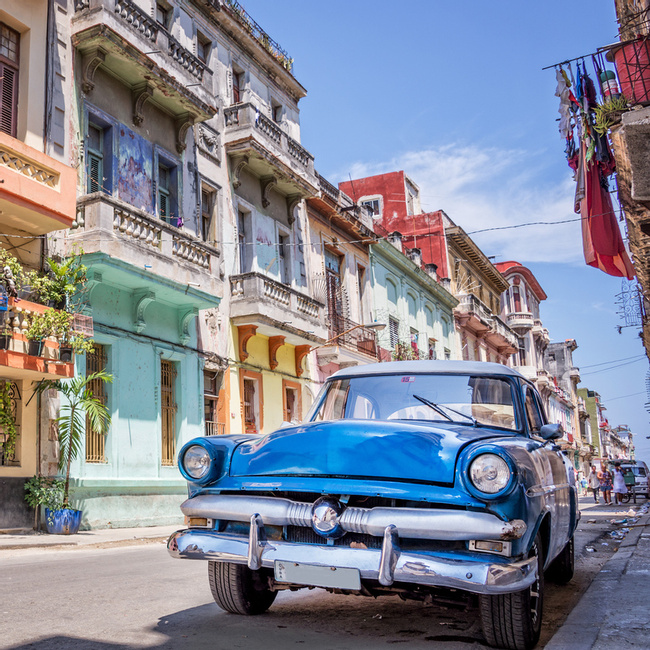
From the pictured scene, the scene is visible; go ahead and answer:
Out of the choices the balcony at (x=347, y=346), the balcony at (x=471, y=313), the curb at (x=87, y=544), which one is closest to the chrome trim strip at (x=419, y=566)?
the curb at (x=87, y=544)

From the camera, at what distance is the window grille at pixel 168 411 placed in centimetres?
1564

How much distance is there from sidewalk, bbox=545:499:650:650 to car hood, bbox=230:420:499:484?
1.03 meters

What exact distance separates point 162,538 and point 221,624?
791cm

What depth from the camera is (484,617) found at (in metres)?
3.74

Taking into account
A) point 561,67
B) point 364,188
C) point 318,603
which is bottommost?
point 318,603

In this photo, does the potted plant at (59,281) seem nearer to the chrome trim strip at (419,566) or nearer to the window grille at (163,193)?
the window grille at (163,193)

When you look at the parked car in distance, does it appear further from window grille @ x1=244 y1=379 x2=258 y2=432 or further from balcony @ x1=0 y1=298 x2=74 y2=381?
balcony @ x1=0 y1=298 x2=74 y2=381

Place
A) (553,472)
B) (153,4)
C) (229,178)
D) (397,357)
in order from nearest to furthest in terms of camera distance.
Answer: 1. (553,472)
2. (153,4)
3. (229,178)
4. (397,357)

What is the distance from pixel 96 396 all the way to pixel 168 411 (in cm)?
233

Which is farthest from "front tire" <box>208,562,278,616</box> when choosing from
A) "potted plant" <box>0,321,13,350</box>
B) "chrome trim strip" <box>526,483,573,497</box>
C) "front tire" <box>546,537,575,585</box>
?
"potted plant" <box>0,321,13,350</box>

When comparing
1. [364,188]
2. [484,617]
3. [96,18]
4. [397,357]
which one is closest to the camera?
[484,617]

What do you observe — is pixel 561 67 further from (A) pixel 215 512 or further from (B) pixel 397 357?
(B) pixel 397 357

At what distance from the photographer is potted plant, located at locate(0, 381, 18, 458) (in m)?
11.5

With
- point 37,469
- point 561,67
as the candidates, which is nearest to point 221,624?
point 37,469
